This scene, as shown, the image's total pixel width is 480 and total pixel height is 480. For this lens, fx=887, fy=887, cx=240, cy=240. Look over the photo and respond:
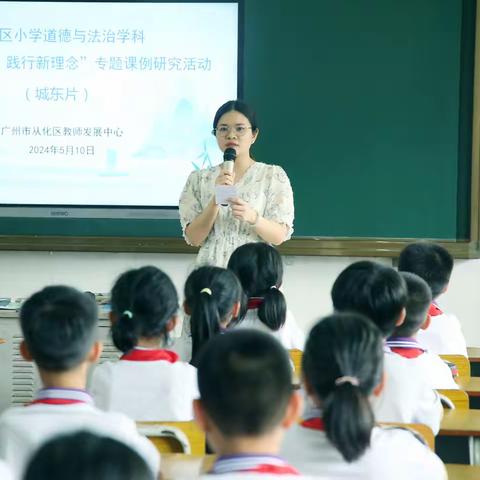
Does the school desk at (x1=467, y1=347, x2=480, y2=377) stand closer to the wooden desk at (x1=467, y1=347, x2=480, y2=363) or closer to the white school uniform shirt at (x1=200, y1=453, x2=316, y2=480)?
the wooden desk at (x1=467, y1=347, x2=480, y2=363)

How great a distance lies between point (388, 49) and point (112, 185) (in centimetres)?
175

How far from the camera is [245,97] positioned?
508 centimetres

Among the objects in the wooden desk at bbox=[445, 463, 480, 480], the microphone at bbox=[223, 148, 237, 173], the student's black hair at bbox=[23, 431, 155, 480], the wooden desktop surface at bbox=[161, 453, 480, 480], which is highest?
the microphone at bbox=[223, 148, 237, 173]

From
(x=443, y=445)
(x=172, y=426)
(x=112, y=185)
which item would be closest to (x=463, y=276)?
(x=112, y=185)

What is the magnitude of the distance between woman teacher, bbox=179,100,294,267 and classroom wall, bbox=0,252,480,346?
1341 mm

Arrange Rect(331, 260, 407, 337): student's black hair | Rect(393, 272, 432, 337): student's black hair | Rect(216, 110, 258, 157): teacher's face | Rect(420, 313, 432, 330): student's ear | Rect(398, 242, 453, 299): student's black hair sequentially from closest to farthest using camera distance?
Rect(331, 260, 407, 337): student's black hair < Rect(393, 272, 432, 337): student's black hair < Rect(420, 313, 432, 330): student's ear < Rect(398, 242, 453, 299): student's black hair < Rect(216, 110, 258, 157): teacher's face

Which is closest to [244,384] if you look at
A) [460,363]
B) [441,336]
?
[460,363]

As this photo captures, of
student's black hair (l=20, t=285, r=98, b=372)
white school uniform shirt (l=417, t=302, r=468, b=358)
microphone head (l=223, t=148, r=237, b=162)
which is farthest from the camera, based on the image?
microphone head (l=223, t=148, r=237, b=162)

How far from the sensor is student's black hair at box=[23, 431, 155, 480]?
2.95ft

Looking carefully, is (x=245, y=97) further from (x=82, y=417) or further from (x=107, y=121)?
(x=82, y=417)

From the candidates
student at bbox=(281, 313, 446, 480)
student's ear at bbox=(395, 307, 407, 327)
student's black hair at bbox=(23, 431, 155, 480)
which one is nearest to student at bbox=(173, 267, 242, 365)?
student's ear at bbox=(395, 307, 407, 327)

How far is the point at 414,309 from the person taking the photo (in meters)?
2.64

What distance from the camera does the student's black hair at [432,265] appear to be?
3.51 metres

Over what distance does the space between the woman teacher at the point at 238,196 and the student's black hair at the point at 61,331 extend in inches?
68.7
